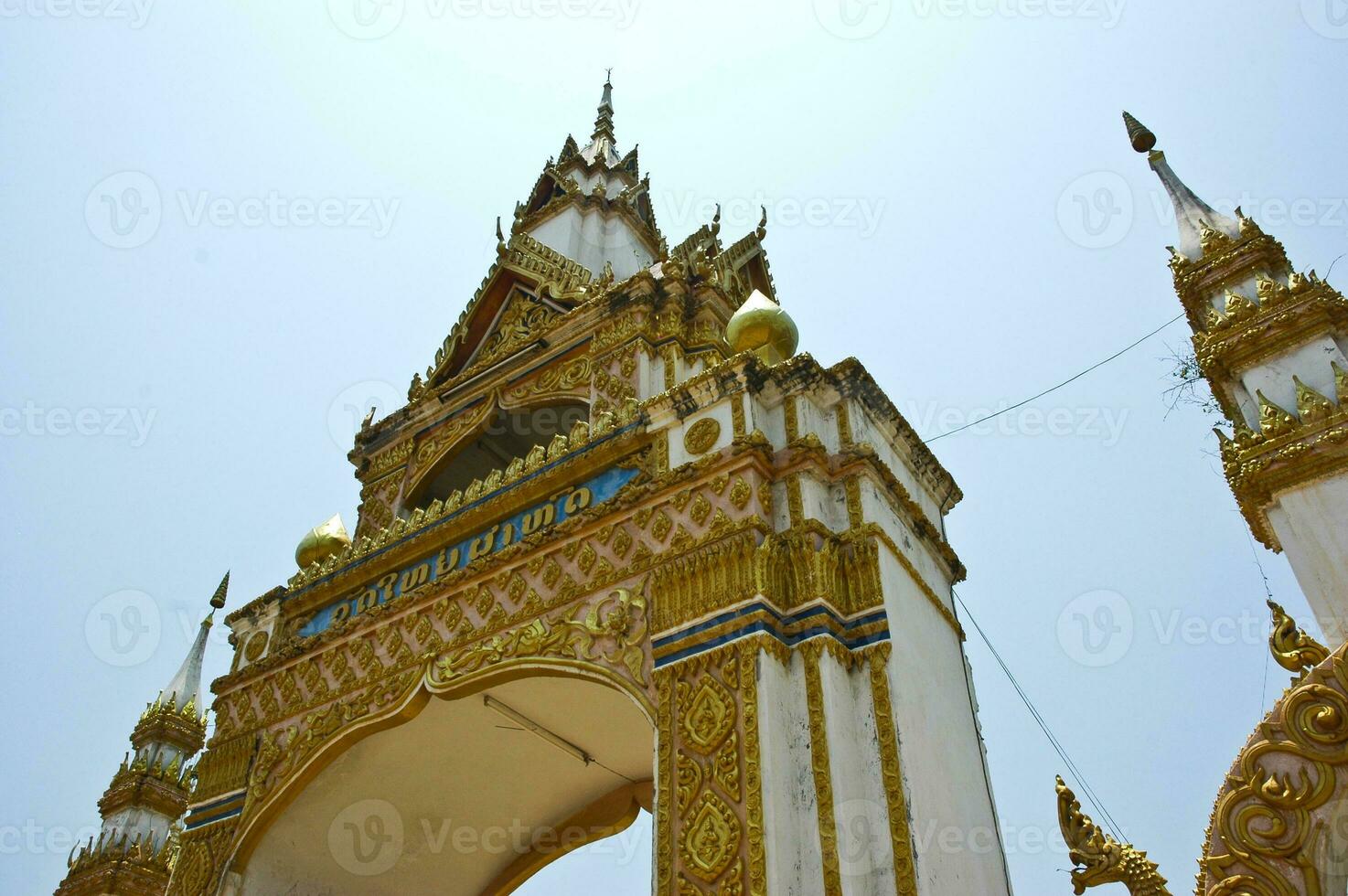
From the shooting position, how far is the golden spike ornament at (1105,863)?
186 inches

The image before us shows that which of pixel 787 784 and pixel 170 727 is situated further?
pixel 170 727

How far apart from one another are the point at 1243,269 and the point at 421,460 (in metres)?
9.94

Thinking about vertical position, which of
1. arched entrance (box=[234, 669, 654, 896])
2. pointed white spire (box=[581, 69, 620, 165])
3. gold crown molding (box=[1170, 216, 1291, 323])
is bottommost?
arched entrance (box=[234, 669, 654, 896])

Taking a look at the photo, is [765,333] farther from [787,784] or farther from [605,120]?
[605,120]

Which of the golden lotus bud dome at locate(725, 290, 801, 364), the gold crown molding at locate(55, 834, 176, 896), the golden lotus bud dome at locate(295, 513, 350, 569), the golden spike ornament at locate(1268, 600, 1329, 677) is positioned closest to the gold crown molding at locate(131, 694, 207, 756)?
the gold crown molding at locate(55, 834, 176, 896)

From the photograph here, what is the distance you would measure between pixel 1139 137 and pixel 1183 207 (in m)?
1.26

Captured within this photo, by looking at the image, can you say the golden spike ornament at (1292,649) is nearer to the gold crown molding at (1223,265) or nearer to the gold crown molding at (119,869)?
the gold crown molding at (1223,265)

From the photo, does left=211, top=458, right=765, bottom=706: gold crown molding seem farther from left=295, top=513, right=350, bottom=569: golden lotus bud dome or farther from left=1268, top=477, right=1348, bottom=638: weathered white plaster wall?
left=1268, top=477, right=1348, bottom=638: weathered white plaster wall

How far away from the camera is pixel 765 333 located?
8805mm

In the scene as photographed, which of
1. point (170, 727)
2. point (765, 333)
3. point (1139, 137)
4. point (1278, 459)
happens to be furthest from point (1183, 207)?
point (170, 727)

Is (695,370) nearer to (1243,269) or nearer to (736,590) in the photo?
(736,590)

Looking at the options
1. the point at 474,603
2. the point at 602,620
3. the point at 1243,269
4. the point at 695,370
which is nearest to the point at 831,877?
the point at 602,620

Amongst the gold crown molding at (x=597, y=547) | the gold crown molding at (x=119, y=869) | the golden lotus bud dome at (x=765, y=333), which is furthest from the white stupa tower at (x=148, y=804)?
the golden lotus bud dome at (x=765, y=333)

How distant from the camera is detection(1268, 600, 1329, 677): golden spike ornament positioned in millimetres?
4703
